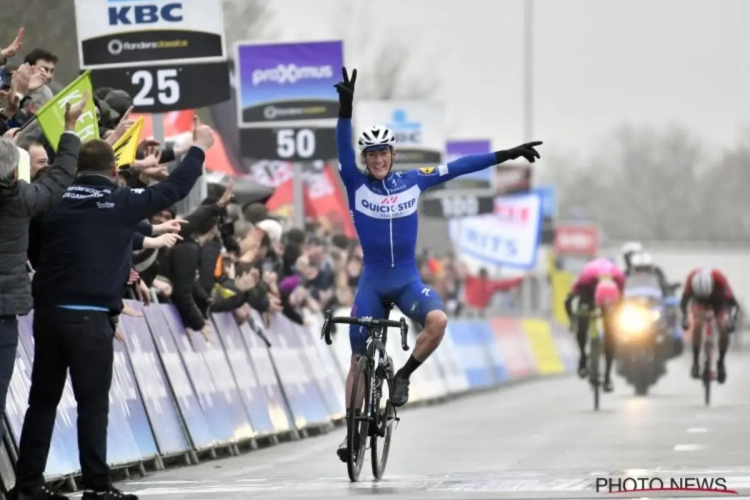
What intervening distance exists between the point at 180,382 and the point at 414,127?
20.8 meters

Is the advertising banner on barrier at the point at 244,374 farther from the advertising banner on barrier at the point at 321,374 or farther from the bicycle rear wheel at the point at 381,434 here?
the bicycle rear wheel at the point at 381,434

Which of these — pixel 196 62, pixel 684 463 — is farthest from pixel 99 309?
pixel 196 62

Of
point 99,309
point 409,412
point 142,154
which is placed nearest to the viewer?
point 99,309

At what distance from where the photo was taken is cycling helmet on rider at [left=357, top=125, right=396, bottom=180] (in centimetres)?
1420

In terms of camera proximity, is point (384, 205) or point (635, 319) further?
point (635, 319)

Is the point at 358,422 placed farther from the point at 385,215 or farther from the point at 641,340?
the point at 641,340

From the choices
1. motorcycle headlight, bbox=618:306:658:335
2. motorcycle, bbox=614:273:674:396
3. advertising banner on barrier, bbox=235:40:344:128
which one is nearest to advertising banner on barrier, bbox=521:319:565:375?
motorcycle, bbox=614:273:674:396

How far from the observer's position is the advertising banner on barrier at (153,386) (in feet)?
50.8

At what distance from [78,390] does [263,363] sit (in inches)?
329

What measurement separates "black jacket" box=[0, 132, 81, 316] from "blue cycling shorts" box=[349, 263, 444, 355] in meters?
3.70

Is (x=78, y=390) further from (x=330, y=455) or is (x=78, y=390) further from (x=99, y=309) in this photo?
(x=330, y=455)

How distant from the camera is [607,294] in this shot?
88.2 ft

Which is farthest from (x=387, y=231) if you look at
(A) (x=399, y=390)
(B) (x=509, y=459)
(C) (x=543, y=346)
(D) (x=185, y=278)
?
(C) (x=543, y=346)

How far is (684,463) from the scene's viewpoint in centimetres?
1487
